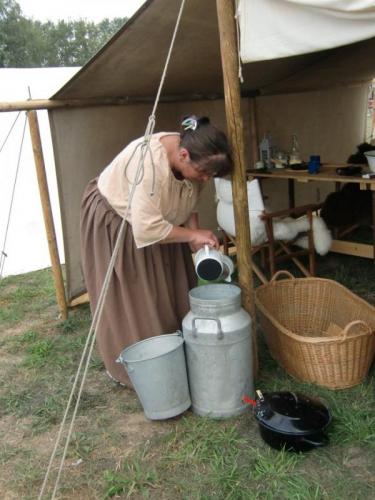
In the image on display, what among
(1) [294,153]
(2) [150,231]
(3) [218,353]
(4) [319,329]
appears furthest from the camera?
(1) [294,153]

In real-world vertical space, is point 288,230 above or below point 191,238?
below

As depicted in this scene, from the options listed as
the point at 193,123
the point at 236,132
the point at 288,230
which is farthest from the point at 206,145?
the point at 288,230

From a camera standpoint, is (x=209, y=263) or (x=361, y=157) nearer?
(x=209, y=263)

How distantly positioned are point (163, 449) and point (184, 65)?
2514 mm

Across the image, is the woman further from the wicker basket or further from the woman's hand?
the wicker basket

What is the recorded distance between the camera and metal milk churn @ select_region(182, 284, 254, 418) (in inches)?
87.0

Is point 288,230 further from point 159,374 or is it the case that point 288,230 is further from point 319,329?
point 159,374

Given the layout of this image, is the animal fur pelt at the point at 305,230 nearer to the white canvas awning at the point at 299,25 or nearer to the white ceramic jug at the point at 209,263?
the white ceramic jug at the point at 209,263

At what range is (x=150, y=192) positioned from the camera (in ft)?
6.89

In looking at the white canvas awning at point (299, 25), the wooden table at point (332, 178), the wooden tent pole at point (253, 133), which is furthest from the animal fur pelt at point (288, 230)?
the white canvas awning at point (299, 25)

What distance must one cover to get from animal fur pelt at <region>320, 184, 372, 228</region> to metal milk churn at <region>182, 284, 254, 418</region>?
1.92 m

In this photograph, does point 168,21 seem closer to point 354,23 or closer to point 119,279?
point 354,23

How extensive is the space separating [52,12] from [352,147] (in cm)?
1935

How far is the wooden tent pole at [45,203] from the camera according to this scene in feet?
11.0
